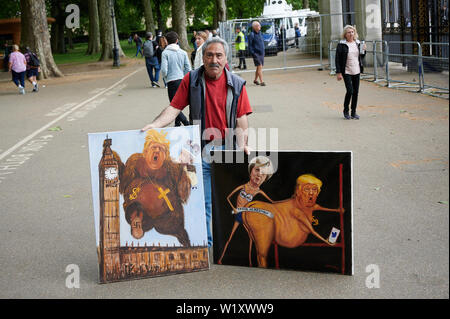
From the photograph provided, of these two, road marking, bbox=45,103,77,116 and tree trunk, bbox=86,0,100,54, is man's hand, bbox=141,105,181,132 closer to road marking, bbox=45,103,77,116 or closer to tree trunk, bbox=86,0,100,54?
road marking, bbox=45,103,77,116

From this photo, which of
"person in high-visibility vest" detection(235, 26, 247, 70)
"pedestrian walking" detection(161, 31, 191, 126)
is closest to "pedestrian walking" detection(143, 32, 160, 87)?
"person in high-visibility vest" detection(235, 26, 247, 70)

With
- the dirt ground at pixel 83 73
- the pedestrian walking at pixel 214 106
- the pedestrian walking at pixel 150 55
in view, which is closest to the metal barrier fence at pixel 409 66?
the pedestrian walking at pixel 150 55

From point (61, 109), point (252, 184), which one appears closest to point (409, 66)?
point (61, 109)

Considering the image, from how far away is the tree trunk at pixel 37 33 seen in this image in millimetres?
32469

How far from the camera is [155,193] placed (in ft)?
17.0

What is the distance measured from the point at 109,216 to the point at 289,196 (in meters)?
1.42

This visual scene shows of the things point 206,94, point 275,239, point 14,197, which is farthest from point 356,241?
point 14,197

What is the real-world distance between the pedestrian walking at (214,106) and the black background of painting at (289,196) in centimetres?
24

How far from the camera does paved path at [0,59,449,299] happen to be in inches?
190

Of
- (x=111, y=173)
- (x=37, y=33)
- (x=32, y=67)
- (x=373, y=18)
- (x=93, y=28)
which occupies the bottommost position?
(x=111, y=173)

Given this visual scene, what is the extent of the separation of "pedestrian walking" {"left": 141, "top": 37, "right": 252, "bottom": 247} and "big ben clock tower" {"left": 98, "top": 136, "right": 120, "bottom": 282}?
0.52 meters

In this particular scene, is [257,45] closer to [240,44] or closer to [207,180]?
[240,44]

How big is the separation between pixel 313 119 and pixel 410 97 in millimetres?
3424
